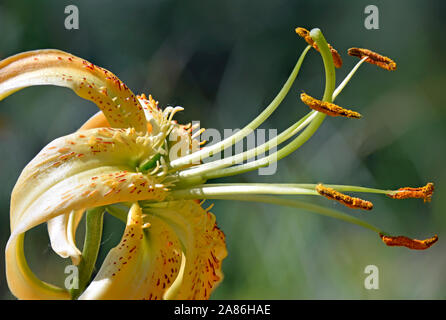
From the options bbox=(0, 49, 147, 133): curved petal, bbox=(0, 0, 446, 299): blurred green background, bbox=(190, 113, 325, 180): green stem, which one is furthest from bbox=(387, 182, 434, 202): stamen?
bbox=(0, 0, 446, 299): blurred green background

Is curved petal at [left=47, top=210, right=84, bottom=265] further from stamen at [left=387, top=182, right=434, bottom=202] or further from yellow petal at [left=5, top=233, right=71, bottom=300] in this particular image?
stamen at [left=387, top=182, right=434, bottom=202]

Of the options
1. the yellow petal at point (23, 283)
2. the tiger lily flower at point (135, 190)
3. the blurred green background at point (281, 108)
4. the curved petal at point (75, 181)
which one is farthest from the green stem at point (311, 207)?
the blurred green background at point (281, 108)

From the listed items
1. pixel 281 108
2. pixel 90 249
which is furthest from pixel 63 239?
pixel 281 108

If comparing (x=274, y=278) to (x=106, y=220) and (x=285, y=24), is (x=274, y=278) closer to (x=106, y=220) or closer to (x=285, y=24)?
(x=106, y=220)

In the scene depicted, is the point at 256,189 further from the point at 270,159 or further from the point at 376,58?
the point at 376,58

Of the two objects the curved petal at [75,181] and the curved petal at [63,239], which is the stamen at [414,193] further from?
the curved petal at [63,239]
